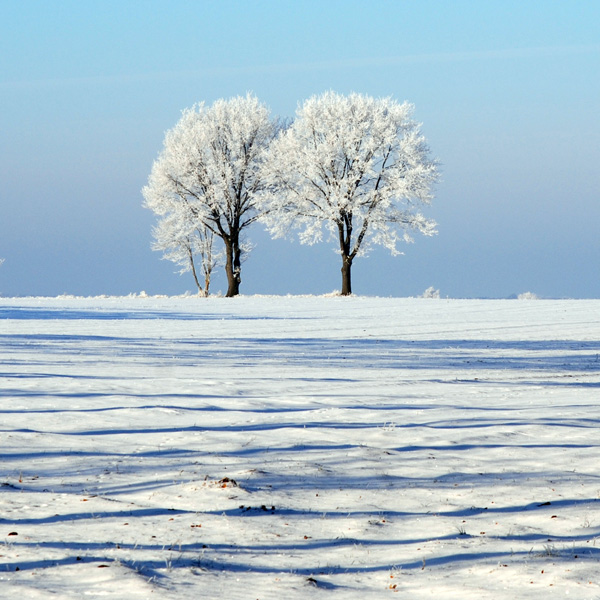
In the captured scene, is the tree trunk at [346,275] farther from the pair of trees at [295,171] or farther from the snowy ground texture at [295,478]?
the snowy ground texture at [295,478]

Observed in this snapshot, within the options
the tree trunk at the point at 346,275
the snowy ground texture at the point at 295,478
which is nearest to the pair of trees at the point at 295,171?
the tree trunk at the point at 346,275

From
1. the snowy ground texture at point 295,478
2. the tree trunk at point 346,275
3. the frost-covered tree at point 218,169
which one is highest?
the frost-covered tree at point 218,169

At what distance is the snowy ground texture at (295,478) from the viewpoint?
4262 millimetres

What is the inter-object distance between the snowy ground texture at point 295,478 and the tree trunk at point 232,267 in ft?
100

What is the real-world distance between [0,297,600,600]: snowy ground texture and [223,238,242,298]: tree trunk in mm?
30501

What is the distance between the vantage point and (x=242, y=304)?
31.8 metres

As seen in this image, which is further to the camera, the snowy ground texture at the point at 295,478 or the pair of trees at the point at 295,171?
the pair of trees at the point at 295,171

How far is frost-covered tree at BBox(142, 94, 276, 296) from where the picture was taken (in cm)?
4341

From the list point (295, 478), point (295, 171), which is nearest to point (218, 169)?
point (295, 171)

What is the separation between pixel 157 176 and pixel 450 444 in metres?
39.9

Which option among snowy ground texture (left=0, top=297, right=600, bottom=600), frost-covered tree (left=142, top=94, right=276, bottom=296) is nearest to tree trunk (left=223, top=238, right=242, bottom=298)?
frost-covered tree (left=142, top=94, right=276, bottom=296)

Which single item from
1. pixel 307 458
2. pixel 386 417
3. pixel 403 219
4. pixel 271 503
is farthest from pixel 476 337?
pixel 403 219

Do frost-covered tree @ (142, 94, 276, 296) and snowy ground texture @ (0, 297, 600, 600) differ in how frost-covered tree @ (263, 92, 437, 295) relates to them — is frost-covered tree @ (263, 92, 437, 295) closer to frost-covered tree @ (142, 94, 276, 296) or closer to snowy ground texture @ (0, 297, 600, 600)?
frost-covered tree @ (142, 94, 276, 296)

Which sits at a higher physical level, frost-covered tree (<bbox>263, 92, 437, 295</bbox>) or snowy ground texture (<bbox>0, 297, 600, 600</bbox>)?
frost-covered tree (<bbox>263, 92, 437, 295</bbox>)
